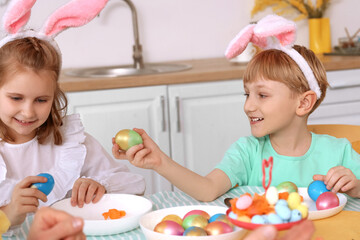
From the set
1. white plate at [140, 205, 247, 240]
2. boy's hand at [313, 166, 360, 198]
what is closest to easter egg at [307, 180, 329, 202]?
boy's hand at [313, 166, 360, 198]

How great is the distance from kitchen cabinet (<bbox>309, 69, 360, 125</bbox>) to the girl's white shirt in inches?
52.4

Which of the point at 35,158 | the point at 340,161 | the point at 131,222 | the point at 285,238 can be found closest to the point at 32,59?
the point at 35,158

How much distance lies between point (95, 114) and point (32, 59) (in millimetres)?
961

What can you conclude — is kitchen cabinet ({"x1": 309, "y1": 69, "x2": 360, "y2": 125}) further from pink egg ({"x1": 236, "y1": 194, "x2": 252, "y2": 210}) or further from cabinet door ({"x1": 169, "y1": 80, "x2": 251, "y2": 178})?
pink egg ({"x1": 236, "y1": 194, "x2": 252, "y2": 210})

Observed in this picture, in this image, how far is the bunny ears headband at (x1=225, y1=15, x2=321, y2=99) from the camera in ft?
4.89

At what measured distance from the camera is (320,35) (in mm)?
3254

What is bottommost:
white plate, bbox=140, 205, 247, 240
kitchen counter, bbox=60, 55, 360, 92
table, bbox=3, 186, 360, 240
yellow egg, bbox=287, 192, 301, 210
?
table, bbox=3, 186, 360, 240

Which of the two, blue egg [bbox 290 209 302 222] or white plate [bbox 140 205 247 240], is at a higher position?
blue egg [bbox 290 209 302 222]

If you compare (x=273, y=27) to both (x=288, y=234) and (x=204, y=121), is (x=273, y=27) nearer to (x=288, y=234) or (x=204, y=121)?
(x=288, y=234)

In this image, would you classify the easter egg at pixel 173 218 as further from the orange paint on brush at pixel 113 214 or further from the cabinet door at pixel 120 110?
the cabinet door at pixel 120 110

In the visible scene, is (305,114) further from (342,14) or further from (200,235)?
(342,14)

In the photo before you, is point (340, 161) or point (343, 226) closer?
point (343, 226)

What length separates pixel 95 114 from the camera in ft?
8.25

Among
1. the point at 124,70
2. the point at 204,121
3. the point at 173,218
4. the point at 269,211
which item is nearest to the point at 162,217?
the point at 173,218
